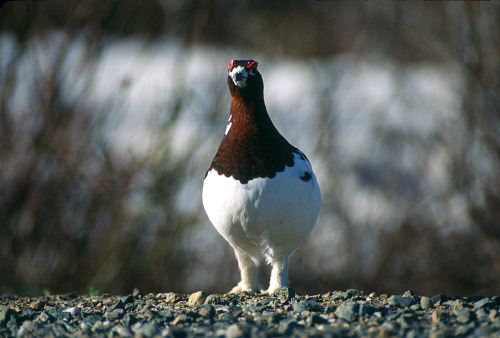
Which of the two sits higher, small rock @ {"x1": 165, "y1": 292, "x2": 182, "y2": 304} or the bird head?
the bird head

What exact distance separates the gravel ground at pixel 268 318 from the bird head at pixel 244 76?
38.0 inches

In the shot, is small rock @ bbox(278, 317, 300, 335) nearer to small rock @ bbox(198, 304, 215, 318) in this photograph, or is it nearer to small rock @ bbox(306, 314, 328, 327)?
small rock @ bbox(306, 314, 328, 327)

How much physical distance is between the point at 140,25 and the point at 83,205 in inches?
61.2

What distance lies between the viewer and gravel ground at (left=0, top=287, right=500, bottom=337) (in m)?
1.89

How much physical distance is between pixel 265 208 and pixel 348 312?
1.98 feet

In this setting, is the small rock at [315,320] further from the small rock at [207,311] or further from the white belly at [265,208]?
the white belly at [265,208]

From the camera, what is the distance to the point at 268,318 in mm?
2094

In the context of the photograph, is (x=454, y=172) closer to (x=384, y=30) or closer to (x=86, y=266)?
(x=384, y=30)

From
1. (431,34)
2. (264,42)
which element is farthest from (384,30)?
(264,42)

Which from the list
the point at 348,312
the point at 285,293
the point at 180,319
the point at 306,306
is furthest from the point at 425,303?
the point at 180,319

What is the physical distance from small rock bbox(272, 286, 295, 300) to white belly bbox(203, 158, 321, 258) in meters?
0.19

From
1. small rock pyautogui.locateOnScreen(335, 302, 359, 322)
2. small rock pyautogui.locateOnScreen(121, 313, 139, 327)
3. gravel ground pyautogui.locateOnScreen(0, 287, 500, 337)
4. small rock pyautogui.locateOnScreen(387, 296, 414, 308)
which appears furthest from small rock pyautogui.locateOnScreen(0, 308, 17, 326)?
small rock pyautogui.locateOnScreen(387, 296, 414, 308)

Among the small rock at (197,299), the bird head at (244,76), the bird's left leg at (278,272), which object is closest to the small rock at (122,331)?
the small rock at (197,299)

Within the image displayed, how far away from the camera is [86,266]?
439 cm
